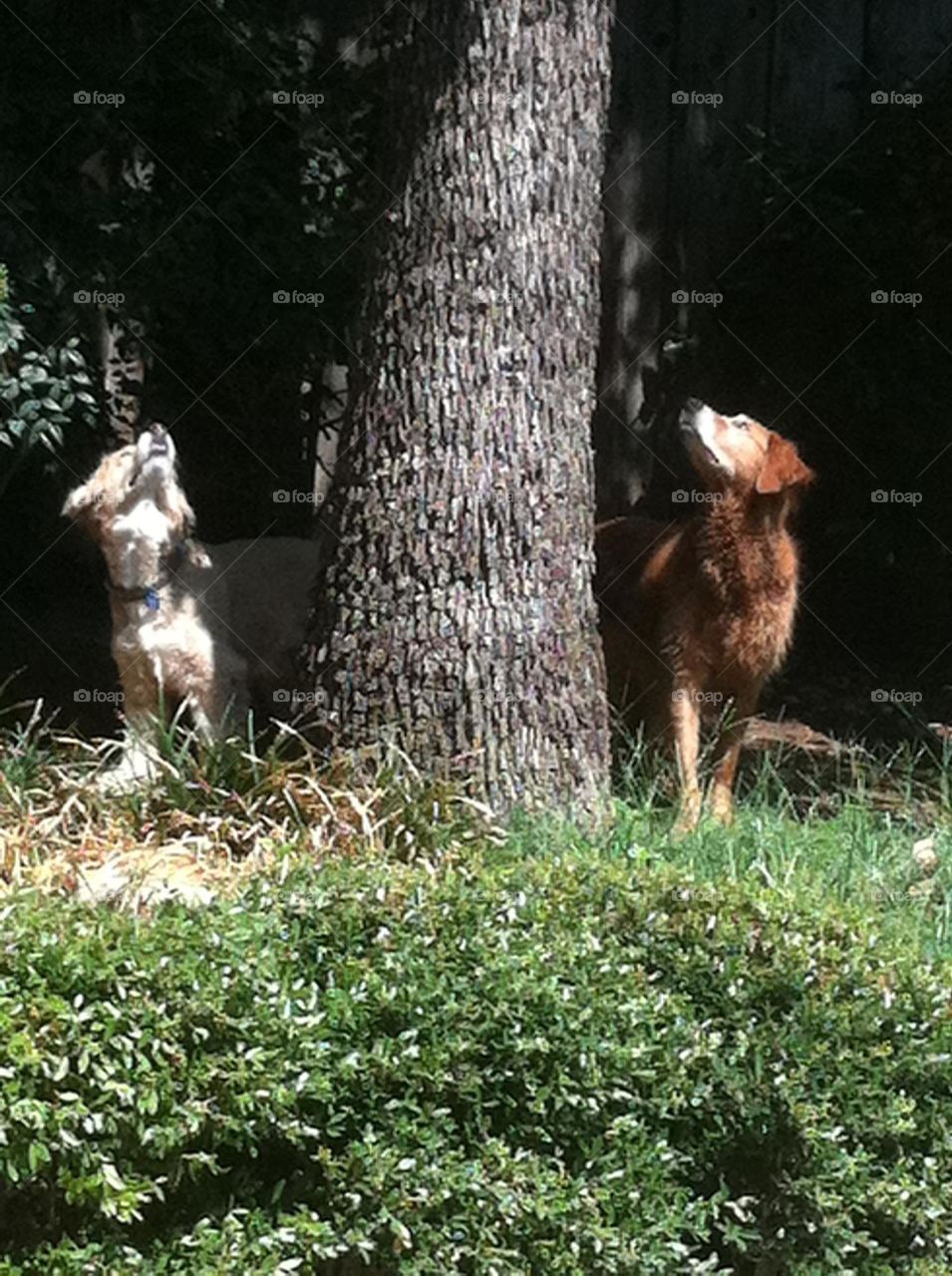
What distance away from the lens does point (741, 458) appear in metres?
5.85

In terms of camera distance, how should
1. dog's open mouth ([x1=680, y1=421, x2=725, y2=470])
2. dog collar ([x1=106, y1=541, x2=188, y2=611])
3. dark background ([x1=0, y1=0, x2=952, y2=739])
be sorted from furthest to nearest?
dark background ([x1=0, y1=0, x2=952, y2=739]), dog's open mouth ([x1=680, y1=421, x2=725, y2=470]), dog collar ([x1=106, y1=541, x2=188, y2=611])

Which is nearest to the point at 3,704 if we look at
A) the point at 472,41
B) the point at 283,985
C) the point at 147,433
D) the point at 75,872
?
the point at 147,433

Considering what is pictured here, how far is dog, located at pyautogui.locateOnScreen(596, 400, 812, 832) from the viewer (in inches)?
231

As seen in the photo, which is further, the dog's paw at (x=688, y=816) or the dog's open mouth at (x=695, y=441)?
the dog's open mouth at (x=695, y=441)

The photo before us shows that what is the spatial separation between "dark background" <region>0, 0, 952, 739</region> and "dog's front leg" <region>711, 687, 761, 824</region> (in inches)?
50.4

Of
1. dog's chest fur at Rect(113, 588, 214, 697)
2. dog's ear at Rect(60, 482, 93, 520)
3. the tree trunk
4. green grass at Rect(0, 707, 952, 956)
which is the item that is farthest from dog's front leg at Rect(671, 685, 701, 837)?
dog's ear at Rect(60, 482, 93, 520)

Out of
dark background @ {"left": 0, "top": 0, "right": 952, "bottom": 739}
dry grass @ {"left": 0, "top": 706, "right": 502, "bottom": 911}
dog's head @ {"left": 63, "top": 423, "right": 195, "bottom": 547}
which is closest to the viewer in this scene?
dry grass @ {"left": 0, "top": 706, "right": 502, "bottom": 911}

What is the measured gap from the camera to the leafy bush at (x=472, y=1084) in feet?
10.1

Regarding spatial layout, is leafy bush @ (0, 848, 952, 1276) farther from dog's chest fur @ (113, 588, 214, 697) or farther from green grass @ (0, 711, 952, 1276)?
dog's chest fur @ (113, 588, 214, 697)

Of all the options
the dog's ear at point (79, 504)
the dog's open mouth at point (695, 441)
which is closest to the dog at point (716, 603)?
the dog's open mouth at point (695, 441)

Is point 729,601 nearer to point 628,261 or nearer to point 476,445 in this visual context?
point 476,445

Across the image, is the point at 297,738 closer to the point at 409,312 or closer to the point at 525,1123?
the point at 409,312

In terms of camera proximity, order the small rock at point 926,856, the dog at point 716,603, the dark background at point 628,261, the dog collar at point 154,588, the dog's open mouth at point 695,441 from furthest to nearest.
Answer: the dark background at point 628,261 → the dog at point 716,603 → the dog's open mouth at point 695,441 → the dog collar at point 154,588 → the small rock at point 926,856

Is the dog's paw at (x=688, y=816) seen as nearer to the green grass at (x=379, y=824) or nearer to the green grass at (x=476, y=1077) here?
the green grass at (x=379, y=824)
